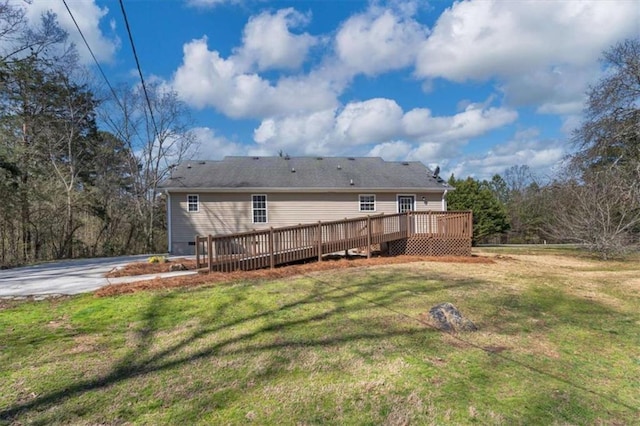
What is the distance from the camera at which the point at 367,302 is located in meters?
5.82

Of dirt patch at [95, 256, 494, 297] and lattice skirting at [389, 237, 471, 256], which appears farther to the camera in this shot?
lattice skirting at [389, 237, 471, 256]

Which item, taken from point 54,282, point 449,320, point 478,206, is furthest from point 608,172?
point 54,282

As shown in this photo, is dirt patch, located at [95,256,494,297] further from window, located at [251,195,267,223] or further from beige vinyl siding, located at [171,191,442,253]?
window, located at [251,195,267,223]

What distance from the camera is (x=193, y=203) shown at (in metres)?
14.4

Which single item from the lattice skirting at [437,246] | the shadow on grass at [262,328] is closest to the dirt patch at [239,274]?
the lattice skirting at [437,246]

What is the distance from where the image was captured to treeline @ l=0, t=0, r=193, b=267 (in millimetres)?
13263

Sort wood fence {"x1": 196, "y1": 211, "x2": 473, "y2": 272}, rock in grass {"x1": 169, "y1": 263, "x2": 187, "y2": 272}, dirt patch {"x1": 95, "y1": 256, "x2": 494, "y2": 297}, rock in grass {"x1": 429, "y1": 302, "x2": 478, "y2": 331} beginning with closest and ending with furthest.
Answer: rock in grass {"x1": 429, "y1": 302, "x2": 478, "y2": 331}, dirt patch {"x1": 95, "y1": 256, "x2": 494, "y2": 297}, wood fence {"x1": 196, "y1": 211, "x2": 473, "y2": 272}, rock in grass {"x1": 169, "y1": 263, "x2": 187, "y2": 272}

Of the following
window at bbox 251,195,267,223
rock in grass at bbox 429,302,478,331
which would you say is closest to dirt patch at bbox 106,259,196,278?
window at bbox 251,195,267,223

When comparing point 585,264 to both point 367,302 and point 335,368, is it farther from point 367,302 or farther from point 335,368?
point 335,368

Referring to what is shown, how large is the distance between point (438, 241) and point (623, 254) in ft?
23.9

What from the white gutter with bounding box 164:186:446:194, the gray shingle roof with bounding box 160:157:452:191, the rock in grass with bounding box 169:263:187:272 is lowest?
the rock in grass with bounding box 169:263:187:272

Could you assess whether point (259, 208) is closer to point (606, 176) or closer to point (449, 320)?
point (449, 320)

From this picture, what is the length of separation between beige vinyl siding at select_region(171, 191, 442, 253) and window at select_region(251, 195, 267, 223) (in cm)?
14

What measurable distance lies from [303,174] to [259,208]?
2.80m
